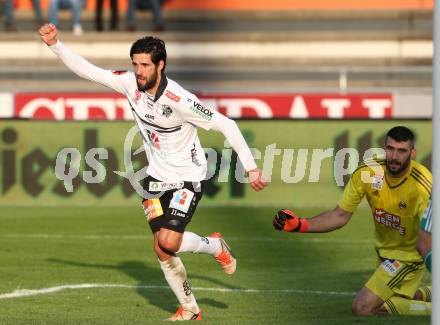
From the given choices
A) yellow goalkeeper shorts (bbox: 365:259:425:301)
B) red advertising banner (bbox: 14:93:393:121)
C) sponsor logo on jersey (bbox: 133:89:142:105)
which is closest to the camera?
sponsor logo on jersey (bbox: 133:89:142:105)

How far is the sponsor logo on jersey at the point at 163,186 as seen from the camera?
33.7ft

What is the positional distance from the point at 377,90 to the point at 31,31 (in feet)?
28.4

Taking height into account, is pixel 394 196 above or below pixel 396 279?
above

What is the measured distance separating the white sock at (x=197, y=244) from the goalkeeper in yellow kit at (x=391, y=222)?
77cm

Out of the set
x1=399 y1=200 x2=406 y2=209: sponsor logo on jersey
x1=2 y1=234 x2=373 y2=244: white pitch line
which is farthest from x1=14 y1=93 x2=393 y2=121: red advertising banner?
x1=399 y1=200 x2=406 y2=209: sponsor logo on jersey

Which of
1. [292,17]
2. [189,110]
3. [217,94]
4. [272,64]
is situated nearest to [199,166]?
[189,110]

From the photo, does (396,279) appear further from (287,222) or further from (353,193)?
(287,222)

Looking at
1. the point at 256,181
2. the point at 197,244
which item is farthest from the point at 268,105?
the point at 256,181

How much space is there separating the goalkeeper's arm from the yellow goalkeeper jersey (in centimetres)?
9

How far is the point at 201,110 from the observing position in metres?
9.97

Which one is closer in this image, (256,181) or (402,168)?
(256,181)

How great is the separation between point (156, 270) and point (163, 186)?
3402mm

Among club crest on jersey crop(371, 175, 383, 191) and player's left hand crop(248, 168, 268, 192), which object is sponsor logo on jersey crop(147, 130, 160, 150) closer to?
player's left hand crop(248, 168, 268, 192)

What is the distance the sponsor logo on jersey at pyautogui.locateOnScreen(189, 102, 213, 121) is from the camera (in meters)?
9.95
